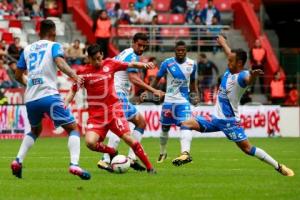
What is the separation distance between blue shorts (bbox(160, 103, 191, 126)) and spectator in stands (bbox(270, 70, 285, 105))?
50.8 feet

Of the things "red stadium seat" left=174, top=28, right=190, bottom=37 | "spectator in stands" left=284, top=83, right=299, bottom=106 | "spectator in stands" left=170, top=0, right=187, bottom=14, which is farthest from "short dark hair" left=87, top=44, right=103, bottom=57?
"spectator in stands" left=170, top=0, right=187, bottom=14

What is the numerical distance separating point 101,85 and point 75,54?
63.0 ft

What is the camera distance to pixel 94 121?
639 inches

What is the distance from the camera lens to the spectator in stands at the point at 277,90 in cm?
3584

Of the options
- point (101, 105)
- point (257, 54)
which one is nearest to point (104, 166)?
point (101, 105)

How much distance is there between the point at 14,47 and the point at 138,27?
5786 mm

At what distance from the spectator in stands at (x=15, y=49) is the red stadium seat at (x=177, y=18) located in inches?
298

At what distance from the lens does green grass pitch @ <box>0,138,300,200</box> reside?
42.4 ft

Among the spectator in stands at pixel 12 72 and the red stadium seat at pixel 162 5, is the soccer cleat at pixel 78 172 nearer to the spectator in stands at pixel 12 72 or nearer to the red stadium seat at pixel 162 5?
the spectator in stands at pixel 12 72

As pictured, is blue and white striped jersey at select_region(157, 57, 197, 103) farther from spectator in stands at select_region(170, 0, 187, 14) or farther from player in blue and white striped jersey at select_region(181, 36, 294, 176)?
spectator in stands at select_region(170, 0, 187, 14)

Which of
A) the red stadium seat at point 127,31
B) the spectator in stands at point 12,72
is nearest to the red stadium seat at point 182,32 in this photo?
the red stadium seat at point 127,31

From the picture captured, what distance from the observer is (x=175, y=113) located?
68.2ft

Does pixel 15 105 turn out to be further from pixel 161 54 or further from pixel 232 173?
pixel 232 173

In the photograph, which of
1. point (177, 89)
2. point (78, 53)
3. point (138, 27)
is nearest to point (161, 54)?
point (138, 27)
